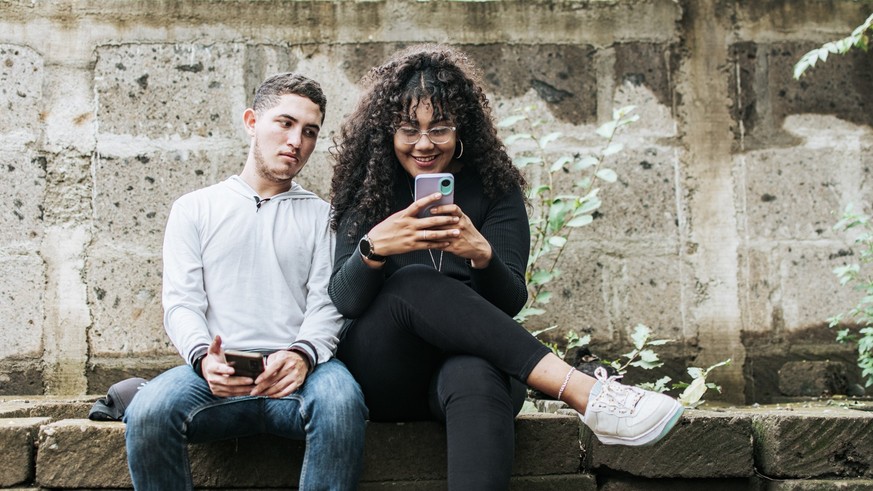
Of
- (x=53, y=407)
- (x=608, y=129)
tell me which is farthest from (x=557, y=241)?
(x=53, y=407)

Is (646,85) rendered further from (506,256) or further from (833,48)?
(506,256)

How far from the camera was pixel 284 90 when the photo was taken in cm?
288

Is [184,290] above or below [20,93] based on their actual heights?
below

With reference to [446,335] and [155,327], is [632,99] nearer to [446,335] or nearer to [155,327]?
[446,335]

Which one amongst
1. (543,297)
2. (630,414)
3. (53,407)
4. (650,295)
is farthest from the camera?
(650,295)

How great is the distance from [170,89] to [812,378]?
2.75m

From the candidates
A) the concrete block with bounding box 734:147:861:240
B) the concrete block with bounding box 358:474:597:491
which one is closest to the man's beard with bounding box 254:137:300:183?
the concrete block with bounding box 358:474:597:491

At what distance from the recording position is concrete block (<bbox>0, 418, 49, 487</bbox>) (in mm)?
2541

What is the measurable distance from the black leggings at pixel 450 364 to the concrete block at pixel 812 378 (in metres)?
1.58

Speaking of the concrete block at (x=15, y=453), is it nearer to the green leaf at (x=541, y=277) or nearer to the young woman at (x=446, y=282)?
the young woman at (x=446, y=282)

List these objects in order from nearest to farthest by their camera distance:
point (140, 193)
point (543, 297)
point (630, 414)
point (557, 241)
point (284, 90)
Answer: point (630, 414) → point (284, 90) → point (557, 241) → point (543, 297) → point (140, 193)

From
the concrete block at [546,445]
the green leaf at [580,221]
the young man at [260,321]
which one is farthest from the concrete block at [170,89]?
the concrete block at [546,445]

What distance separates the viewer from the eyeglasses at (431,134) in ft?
9.16

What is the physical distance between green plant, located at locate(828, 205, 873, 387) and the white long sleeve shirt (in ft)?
6.49
